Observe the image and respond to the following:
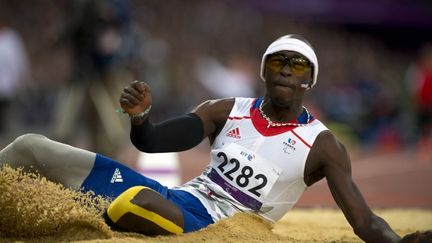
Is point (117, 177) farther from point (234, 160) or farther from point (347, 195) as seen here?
point (347, 195)

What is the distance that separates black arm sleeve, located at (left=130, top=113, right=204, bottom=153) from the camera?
5.54 meters

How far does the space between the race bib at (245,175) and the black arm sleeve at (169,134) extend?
9.2 inches

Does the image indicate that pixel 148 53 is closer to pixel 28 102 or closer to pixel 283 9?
pixel 28 102

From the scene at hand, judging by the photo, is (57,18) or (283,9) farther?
(283,9)

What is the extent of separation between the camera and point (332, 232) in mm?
7191

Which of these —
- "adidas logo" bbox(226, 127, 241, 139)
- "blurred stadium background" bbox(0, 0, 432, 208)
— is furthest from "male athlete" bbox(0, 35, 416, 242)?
"blurred stadium background" bbox(0, 0, 432, 208)

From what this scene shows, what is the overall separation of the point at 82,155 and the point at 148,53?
716 inches

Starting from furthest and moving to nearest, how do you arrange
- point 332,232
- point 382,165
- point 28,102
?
point 28,102
point 382,165
point 332,232

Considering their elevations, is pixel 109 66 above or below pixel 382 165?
above

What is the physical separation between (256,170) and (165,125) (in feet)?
2.20

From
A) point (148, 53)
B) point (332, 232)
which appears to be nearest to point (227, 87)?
point (148, 53)

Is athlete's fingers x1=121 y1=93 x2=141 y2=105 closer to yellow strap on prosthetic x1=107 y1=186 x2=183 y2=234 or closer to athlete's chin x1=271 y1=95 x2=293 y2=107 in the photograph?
yellow strap on prosthetic x1=107 y1=186 x2=183 y2=234

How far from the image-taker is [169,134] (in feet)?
18.8

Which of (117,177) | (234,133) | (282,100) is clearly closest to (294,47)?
(282,100)
